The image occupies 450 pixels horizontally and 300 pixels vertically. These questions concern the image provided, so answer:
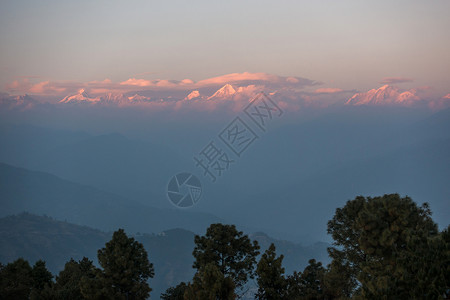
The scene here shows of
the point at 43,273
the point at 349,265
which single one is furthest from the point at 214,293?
the point at 43,273

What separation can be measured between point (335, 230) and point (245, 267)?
9359mm

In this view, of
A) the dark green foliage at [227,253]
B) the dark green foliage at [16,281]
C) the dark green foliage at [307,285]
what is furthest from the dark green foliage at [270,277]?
the dark green foliage at [16,281]

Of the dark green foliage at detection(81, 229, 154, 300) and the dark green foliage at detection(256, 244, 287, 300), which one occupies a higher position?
the dark green foliage at detection(81, 229, 154, 300)

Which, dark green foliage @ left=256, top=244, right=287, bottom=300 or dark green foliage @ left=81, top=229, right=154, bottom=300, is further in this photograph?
dark green foliage @ left=81, top=229, right=154, bottom=300

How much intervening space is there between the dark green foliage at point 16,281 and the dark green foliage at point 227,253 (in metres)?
20.6

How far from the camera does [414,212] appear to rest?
103 ft

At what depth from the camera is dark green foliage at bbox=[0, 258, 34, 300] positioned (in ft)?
147

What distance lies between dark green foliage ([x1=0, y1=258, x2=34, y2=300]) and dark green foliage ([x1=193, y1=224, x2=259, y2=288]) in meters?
20.6

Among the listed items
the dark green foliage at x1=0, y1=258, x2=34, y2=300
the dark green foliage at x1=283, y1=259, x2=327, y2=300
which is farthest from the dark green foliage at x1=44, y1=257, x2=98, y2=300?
the dark green foliage at x1=283, y1=259, x2=327, y2=300

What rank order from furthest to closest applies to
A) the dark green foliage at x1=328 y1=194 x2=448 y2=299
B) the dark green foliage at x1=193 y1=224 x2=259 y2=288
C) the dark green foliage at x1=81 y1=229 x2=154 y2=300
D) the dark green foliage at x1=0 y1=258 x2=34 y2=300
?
the dark green foliage at x1=0 y1=258 x2=34 y2=300
the dark green foliage at x1=81 y1=229 x2=154 y2=300
the dark green foliage at x1=193 y1=224 x2=259 y2=288
the dark green foliage at x1=328 y1=194 x2=448 y2=299

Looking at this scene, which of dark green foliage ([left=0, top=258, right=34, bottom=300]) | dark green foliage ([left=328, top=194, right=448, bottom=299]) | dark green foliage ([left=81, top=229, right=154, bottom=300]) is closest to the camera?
dark green foliage ([left=328, top=194, right=448, bottom=299])

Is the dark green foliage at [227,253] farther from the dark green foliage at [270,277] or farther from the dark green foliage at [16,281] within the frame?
the dark green foliage at [16,281]

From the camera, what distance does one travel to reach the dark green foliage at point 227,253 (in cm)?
4009

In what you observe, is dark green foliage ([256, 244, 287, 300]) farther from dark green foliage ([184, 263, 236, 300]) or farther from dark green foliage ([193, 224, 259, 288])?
dark green foliage ([184, 263, 236, 300])
